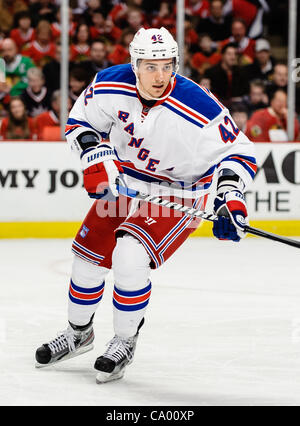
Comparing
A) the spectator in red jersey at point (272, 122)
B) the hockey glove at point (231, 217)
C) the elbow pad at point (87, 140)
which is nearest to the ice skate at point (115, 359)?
the hockey glove at point (231, 217)

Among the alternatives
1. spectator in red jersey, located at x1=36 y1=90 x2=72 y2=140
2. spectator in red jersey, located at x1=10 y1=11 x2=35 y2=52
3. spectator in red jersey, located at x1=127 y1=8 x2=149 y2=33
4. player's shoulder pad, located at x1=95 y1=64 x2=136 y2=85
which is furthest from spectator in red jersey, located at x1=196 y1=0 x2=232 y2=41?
player's shoulder pad, located at x1=95 y1=64 x2=136 y2=85

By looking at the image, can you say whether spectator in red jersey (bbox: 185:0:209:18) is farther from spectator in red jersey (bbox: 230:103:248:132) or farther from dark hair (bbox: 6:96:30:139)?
dark hair (bbox: 6:96:30:139)

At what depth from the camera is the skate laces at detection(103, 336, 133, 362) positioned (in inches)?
126

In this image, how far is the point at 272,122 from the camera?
7.32m

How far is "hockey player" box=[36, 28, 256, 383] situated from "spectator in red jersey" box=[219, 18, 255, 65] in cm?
435

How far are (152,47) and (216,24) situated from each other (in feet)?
15.7

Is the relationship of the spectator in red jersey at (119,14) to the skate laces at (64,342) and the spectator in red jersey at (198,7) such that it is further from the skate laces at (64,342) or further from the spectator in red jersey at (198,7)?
the skate laces at (64,342)

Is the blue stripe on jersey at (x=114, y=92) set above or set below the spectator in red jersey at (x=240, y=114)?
below

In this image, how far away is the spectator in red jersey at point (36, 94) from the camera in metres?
6.92

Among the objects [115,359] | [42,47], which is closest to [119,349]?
[115,359]

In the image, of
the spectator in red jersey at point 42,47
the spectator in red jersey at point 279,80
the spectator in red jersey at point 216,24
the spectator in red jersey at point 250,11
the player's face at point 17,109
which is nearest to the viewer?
the player's face at point 17,109

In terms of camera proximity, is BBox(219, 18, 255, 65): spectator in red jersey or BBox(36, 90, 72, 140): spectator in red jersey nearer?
BBox(36, 90, 72, 140): spectator in red jersey

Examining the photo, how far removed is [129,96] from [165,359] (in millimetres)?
906

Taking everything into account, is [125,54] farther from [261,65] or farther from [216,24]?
[261,65]
